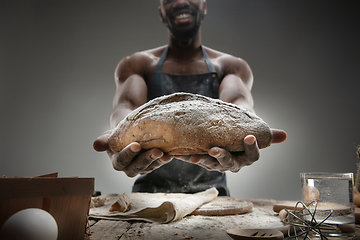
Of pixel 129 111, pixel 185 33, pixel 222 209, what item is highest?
pixel 185 33

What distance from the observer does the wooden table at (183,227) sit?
80cm

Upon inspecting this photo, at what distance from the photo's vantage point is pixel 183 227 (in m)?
0.93

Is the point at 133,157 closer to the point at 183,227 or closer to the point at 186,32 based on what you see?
the point at 183,227

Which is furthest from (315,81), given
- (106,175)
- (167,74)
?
(106,175)

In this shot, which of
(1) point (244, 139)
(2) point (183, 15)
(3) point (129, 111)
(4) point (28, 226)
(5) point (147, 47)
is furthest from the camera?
(5) point (147, 47)

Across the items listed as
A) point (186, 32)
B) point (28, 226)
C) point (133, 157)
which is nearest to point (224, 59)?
point (186, 32)

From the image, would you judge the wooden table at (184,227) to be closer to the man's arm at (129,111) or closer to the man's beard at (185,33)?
the man's arm at (129,111)

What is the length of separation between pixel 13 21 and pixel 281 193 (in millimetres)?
3803

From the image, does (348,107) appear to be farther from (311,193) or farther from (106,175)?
(106,175)

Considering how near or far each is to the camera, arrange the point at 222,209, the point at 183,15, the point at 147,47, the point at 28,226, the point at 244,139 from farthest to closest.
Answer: the point at 147,47 < the point at 183,15 < the point at 222,209 < the point at 244,139 < the point at 28,226

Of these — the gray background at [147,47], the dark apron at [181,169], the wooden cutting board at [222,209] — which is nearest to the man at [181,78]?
the dark apron at [181,169]

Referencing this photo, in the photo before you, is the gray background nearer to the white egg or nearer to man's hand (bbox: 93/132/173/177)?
man's hand (bbox: 93/132/173/177)

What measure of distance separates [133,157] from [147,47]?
252 centimetres

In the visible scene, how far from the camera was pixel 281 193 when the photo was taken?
3043mm
